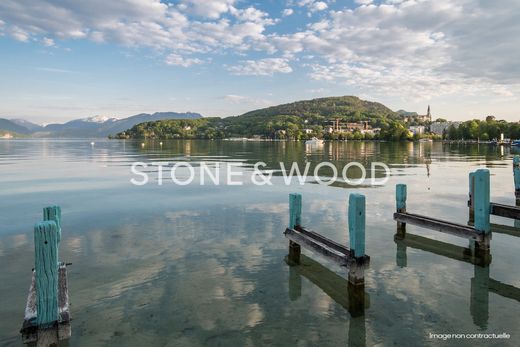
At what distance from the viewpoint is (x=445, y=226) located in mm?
15609

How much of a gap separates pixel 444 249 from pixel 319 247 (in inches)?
282

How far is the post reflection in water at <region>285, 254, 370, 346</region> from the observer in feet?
32.3

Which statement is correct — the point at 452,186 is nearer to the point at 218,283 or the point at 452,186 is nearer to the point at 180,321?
the point at 218,283

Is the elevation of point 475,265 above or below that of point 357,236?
below

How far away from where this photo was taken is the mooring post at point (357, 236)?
11.4 meters

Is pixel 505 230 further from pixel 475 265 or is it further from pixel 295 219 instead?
pixel 295 219

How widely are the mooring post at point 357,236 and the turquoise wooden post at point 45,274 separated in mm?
8366

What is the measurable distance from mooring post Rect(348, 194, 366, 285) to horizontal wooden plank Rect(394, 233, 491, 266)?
6127 mm

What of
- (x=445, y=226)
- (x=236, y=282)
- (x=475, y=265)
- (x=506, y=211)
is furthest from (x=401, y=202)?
(x=236, y=282)

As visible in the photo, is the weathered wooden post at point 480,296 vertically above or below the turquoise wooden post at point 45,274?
below

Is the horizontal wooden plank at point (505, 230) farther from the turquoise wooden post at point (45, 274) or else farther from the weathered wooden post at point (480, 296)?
the turquoise wooden post at point (45, 274)

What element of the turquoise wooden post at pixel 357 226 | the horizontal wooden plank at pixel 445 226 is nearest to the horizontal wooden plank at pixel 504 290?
the horizontal wooden plank at pixel 445 226

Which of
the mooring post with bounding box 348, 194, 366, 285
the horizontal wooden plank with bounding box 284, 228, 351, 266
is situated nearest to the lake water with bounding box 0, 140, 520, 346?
the mooring post with bounding box 348, 194, 366, 285

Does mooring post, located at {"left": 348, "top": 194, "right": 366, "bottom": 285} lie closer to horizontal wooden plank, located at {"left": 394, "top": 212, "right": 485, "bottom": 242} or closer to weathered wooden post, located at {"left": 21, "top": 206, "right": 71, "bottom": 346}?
horizontal wooden plank, located at {"left": 394, "top": 212, "right": 485, "bottom": 242}
